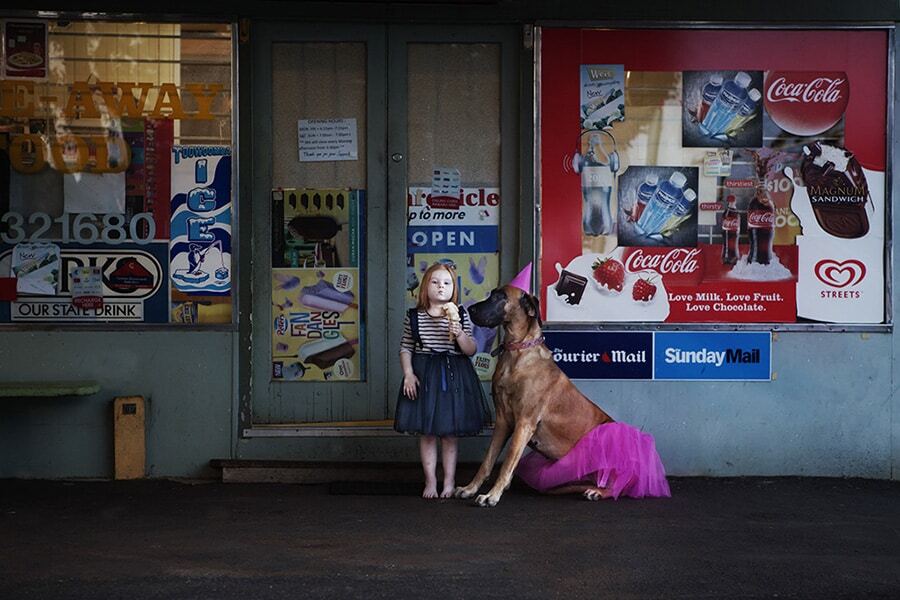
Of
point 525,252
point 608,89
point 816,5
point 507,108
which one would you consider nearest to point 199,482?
point 525,252

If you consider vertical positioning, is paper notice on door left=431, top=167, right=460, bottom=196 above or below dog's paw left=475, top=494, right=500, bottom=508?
above

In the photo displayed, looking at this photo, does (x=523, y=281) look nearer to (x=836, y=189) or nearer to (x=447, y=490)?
(x=447, y=490)

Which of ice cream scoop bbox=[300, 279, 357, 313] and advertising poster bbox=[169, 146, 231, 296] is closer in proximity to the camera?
advertising poster bbox=[169, 146, 231, 296]

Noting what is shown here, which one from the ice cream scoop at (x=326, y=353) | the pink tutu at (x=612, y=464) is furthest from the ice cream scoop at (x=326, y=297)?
the pink tutu at (x=612, y=464)

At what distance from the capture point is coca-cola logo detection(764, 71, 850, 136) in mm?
9609

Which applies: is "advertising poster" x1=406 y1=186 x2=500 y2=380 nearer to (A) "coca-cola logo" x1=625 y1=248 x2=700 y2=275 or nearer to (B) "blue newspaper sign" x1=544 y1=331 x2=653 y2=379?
(B) "blue newspaper sign" x1=544 y1=331 x2=653 y2=379

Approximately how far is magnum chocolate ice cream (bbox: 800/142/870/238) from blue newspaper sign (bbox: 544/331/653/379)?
166 cm

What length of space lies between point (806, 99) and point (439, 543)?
474cm

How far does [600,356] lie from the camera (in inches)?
375

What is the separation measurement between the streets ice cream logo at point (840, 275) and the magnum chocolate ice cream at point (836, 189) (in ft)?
0.74

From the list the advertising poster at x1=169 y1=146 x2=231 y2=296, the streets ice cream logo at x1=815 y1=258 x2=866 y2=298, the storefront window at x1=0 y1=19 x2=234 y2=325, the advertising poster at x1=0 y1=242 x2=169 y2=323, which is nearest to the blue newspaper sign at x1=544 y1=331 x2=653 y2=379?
the streets ice cream logo at x1=815 y1=258 x2=866 y2=298

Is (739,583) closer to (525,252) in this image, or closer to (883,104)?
(525,252)

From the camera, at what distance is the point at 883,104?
9.64 m

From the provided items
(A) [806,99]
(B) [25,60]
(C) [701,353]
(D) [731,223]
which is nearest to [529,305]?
(C) [701,353]
